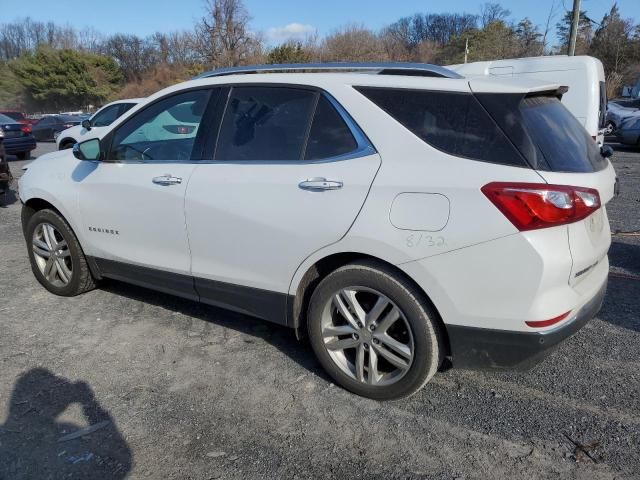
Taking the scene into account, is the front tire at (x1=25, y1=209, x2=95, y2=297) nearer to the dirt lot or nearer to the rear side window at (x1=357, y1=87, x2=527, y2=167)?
the dirt lot

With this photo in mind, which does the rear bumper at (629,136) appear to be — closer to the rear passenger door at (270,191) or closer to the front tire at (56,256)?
the rear passenger door at (270,191)

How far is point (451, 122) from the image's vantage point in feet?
8.60

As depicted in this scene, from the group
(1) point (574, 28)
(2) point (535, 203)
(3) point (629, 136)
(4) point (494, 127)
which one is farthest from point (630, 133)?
(2) point (535, 203)

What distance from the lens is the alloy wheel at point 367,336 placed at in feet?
9.14

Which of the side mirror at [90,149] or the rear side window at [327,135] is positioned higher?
the rear side window at [327,135]

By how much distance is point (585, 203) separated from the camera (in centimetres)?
244

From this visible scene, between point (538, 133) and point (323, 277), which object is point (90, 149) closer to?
point (323, 277)

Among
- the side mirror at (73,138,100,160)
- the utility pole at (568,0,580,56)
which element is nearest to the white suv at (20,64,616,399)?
the side mirror at (73,138,100,160)

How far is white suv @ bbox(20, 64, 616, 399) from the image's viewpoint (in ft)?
8.00

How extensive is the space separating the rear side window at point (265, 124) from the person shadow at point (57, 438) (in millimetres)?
1671

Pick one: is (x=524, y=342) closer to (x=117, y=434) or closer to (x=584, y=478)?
(x=584, y=478)

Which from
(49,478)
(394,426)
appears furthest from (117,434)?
(394,426)

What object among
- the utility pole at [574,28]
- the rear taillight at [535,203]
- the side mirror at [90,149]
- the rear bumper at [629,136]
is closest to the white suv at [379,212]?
the rear taillight at [535,203]

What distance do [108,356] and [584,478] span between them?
287 centimetres
